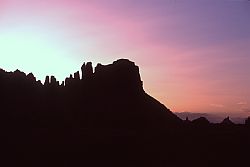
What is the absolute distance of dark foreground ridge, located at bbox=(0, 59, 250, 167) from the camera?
134 metres

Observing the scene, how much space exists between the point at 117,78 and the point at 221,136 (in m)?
55.8

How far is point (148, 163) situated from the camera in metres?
130

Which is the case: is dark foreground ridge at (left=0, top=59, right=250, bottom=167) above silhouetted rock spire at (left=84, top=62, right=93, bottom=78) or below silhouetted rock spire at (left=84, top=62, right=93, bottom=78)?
below

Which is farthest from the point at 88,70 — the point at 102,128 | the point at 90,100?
the point at 102,128

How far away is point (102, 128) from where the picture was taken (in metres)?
156

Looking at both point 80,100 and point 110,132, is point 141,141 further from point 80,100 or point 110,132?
point 80,100

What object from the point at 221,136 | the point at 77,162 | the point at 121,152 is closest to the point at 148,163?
the point at 121,152

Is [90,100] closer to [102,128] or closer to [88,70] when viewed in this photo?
[88,70]

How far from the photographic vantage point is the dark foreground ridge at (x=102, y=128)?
134 meters

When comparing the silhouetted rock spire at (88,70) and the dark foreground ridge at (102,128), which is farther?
the silhouetted rock spire at (88,70)

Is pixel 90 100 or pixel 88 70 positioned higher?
pixel 88 70

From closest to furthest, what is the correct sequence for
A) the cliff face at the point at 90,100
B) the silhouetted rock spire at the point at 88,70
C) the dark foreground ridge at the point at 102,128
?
the dark foreground ridge at the point at 102,128 < the cliff face at the point at 90,100 < the silhouetted rock spire at the point at 88,70

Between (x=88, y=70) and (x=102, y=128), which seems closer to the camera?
(x=102, y=128)

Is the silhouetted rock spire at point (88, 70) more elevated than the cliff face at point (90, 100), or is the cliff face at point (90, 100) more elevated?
the silhouetted rock spire at point (88, 70)
